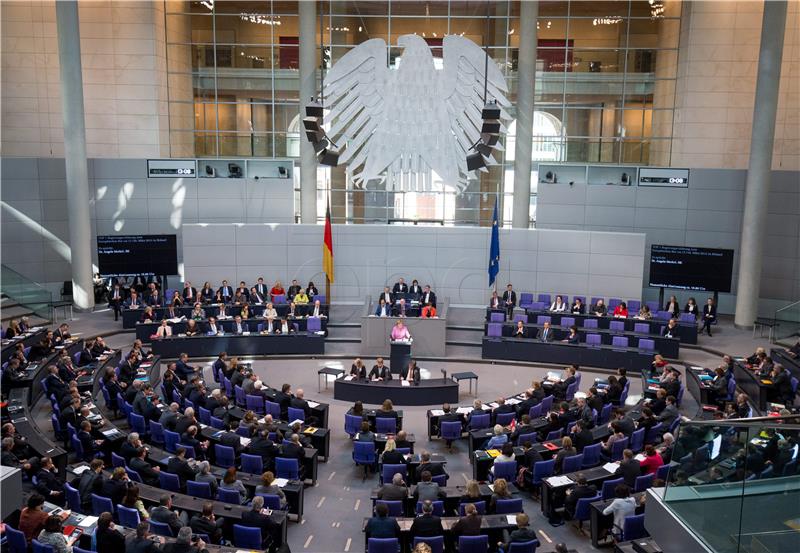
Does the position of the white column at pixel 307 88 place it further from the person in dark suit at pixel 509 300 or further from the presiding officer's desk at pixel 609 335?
the presiding officer's desk at pixel 609 335

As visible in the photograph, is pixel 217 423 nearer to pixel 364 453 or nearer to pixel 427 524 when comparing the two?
pixel 364 453

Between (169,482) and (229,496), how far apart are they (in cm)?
109

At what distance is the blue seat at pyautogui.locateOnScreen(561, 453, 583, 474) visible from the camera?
34.4 feet

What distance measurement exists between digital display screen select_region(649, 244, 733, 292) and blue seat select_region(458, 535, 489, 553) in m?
15.4

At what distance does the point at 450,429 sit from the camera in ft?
41.0

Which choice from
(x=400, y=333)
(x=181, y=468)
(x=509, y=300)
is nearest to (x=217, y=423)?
(x=181, y=468)

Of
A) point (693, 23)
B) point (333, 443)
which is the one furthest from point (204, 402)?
point (693, 23)

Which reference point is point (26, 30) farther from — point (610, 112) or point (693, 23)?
point (693, 23)

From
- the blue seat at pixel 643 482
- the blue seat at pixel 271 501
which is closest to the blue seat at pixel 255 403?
the blue seat at pixel 271 501

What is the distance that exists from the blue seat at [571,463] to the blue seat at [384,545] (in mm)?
3347

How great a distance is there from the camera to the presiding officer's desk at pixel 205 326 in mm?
18375

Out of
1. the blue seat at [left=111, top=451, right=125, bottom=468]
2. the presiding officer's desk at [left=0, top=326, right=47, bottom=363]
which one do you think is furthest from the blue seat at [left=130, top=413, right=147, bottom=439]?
the presiding officer's desk at [left=0, top=326, right=47, bottom=363]

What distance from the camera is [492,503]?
9102 mm

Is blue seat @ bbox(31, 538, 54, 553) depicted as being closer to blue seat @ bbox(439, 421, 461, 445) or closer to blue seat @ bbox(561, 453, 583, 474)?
blue seat @ bbox(439, 421, 461, 445)
